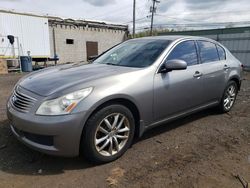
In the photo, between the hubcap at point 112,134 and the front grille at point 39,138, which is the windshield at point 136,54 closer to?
the hubcap at point 112,134

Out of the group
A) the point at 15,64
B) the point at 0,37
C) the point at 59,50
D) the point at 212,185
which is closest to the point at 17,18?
the point at 0,37

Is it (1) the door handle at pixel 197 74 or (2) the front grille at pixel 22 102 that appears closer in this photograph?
(2) the front grille at pixel 22 102

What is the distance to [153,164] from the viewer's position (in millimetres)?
3111

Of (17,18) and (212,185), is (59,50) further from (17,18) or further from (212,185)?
(212,185)

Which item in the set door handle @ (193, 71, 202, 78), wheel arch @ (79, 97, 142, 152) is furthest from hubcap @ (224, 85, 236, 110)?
wheel arch @ (79, 97, 142, 152)

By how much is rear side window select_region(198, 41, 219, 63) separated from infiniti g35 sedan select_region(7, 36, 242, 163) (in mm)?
32

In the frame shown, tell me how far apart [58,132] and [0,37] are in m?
15.4

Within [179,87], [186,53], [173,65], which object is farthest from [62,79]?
[186,53]

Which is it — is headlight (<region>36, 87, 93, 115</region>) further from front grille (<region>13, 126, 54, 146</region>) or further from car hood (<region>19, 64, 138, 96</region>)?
front grille (<region>13, 126, 54, 146</region>)

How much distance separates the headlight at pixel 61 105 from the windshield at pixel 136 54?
121 cm

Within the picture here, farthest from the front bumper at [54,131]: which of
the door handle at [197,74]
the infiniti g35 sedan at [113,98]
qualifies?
the door handle at [197,74]

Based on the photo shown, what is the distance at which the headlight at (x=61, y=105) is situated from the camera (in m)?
2.70

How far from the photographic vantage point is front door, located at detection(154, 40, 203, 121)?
3.51m

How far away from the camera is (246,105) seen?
605 cm
